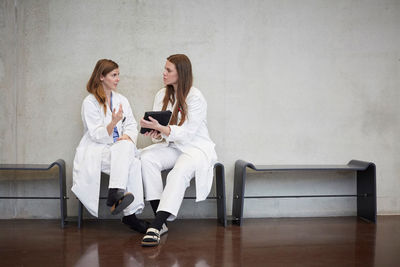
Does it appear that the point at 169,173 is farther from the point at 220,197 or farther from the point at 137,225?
the point at 220,197

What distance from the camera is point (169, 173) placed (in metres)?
3.30

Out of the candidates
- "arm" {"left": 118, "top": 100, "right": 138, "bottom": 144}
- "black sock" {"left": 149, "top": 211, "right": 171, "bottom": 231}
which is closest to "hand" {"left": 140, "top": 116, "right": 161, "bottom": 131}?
"arm" {"left": 118, "top": 100, "right": 138, "bottom": 144}

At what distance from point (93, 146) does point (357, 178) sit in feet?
8.69

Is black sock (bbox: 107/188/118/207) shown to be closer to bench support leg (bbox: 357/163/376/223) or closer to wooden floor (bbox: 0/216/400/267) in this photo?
wooden floor (bbox: 0/216/400/267)

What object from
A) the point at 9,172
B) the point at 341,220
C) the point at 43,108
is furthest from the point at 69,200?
the point at 341,220

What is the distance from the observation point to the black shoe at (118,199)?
307 cm

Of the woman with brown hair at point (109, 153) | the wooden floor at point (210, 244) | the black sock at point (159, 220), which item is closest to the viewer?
the wooden floor at point (210, 244)

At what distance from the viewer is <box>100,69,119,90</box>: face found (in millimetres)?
3617

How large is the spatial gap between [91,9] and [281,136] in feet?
7.33

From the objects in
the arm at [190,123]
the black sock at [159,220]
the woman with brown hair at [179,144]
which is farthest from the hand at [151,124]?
the black sock at [159,220]

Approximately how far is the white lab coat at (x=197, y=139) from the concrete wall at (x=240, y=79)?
438 millimetres

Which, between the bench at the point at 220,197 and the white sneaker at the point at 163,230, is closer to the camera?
the white sneaker at the point at 163,230

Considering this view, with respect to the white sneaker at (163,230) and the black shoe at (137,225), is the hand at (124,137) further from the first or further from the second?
the white sneaker at (163,230)

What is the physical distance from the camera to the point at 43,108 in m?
3.92
